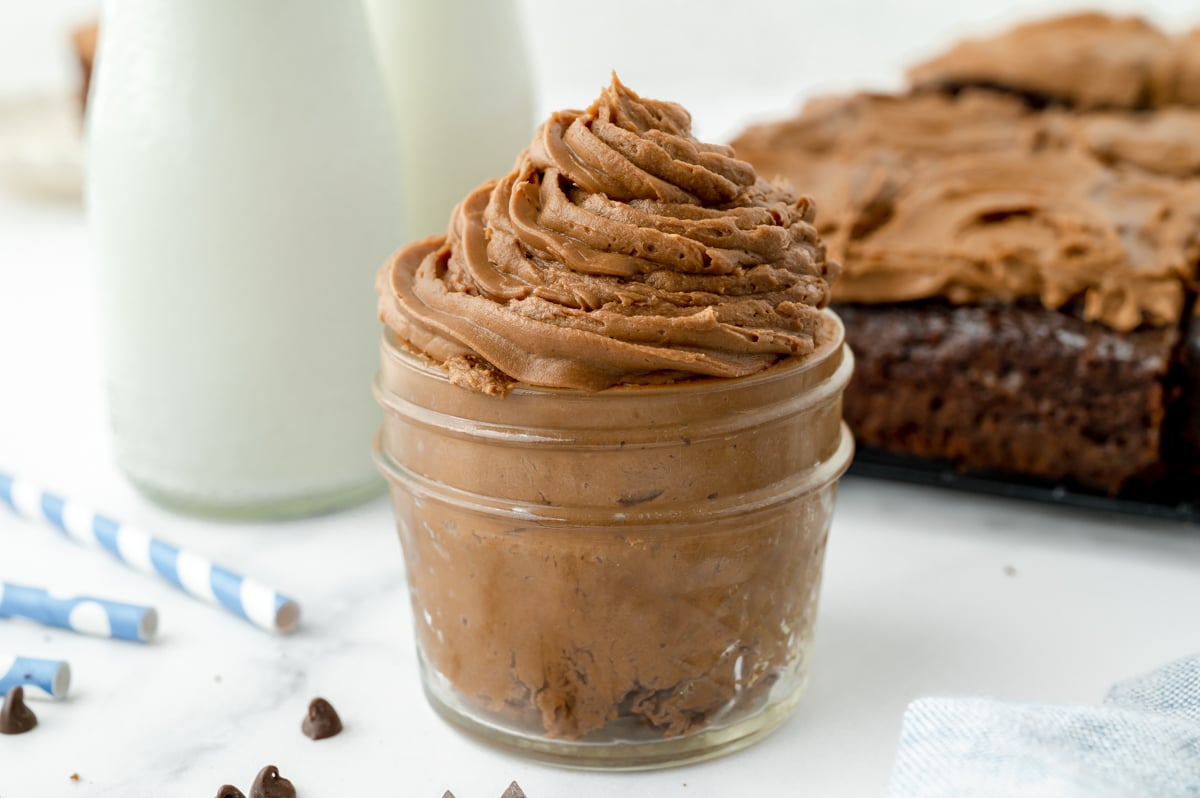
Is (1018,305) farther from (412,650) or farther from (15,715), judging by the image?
(15,715)

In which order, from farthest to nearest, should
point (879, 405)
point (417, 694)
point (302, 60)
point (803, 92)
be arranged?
1. point (803, 92)
2. point (879, 405)
3. point (302, 60)
4. point (417, 694)

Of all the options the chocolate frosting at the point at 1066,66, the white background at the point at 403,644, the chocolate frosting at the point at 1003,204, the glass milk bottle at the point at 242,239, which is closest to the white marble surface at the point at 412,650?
the white background at the point at 403,644

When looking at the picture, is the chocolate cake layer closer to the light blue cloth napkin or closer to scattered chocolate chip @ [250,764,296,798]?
the light blue cloth napkin

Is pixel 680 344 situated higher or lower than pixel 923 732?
higher

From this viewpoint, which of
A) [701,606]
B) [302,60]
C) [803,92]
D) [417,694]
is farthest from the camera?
[803,92]

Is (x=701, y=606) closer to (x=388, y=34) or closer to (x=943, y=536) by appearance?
(x=943, y=536)

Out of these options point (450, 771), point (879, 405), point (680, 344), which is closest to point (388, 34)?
point (879, 405)

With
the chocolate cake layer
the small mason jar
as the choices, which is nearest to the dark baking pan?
the chocolate cake layer
